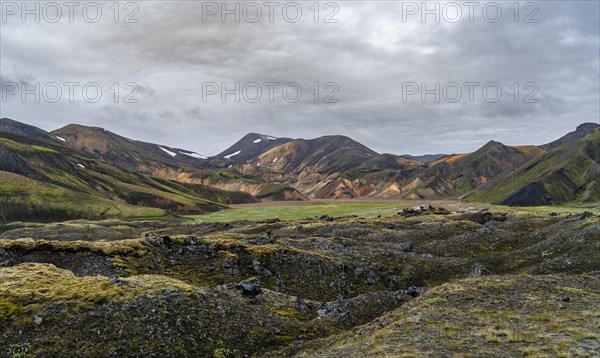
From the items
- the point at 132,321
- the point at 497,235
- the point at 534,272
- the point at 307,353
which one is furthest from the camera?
the point at 497,235

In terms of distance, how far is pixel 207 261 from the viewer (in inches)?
1815

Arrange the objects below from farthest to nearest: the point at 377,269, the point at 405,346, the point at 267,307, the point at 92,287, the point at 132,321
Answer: the point at 377,269
the point at 267,307
the point at 92,287
the point at 132,321
the point at 405,346

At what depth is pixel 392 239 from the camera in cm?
7919

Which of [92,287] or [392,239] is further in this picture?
[392,239]

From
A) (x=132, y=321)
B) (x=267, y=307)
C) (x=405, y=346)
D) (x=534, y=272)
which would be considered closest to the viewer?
(x=405, y=346)

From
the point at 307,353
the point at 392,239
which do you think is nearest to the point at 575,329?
the point at 307,353

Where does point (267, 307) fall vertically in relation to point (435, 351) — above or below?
below

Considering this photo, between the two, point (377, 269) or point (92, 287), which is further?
point (377, 269)

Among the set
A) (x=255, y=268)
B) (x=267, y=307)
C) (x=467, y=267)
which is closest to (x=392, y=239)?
(x=467, y=267)

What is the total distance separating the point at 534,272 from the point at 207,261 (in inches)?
1493

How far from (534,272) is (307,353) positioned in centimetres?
3209

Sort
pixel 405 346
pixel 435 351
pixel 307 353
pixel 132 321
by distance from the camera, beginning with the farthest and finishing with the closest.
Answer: pixel 132 321
pixel 307 353
pixel 405 346
pixel 435 351

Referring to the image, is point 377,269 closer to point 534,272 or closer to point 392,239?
point 534,272

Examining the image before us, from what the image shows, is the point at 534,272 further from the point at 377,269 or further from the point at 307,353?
the point at 307,353
